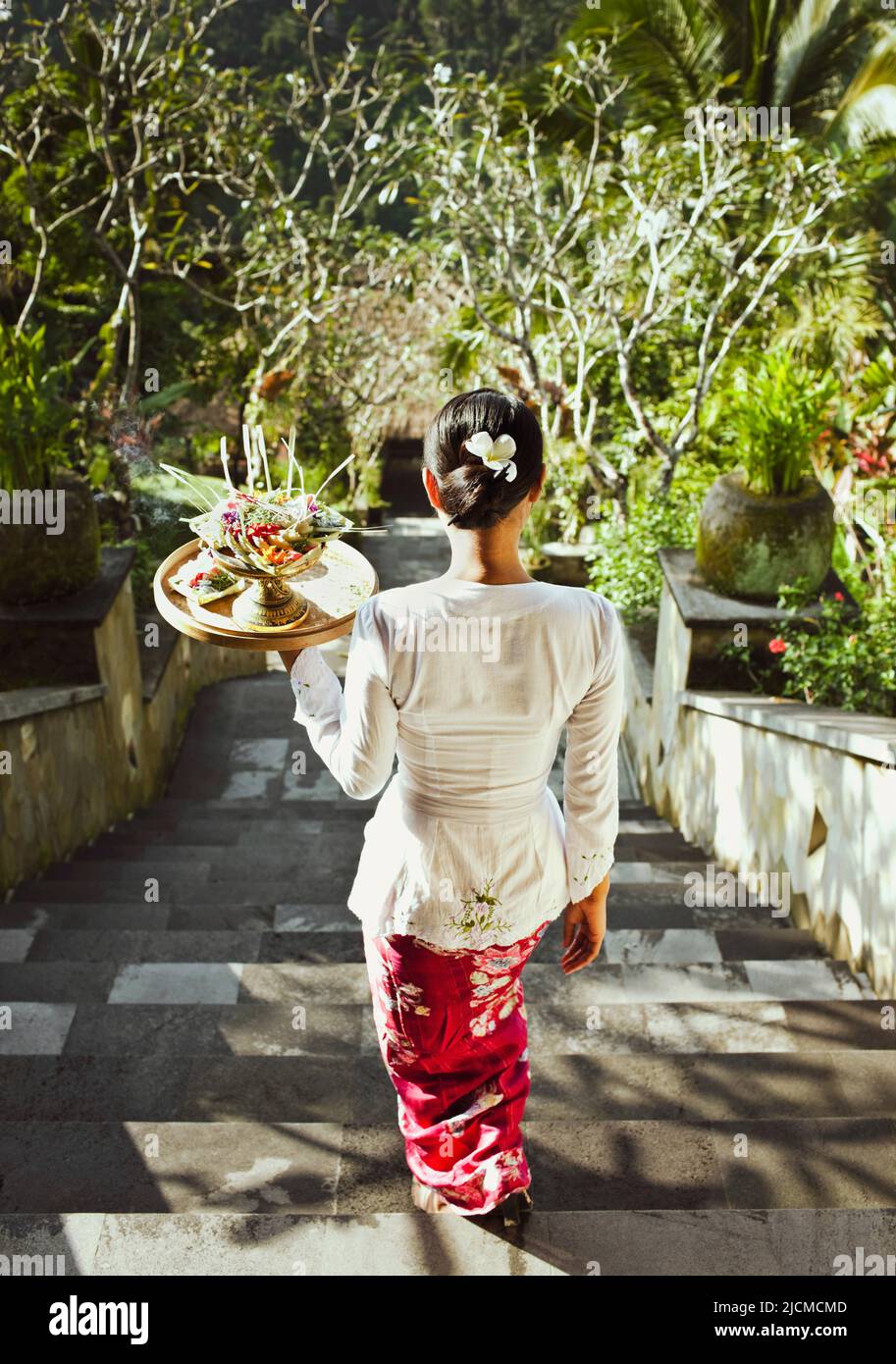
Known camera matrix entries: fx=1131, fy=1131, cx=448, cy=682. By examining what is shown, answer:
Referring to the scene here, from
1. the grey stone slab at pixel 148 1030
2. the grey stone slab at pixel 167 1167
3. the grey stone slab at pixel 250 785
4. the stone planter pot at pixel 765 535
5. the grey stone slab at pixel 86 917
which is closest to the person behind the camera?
the grey stone slab at pixel 167 1167

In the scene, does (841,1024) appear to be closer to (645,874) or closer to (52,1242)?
(645,874)

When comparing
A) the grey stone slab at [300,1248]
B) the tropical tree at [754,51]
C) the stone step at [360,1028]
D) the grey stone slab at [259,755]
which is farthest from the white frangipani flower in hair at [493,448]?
the tropical tree at [754,51]

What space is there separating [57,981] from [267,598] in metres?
1.27

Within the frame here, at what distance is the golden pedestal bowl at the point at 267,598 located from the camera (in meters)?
Result: 2.39

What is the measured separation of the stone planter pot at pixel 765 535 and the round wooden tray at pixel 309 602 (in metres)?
1.62

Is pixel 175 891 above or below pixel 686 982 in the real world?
below

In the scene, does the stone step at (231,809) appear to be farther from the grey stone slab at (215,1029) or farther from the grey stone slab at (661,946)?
the grey stone slab at (215,1029)

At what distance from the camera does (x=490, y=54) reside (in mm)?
18625

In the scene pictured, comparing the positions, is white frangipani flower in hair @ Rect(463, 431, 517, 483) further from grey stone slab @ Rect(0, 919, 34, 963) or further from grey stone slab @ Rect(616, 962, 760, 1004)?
grey stone slab @ Rect(0, 919, 34, 963)

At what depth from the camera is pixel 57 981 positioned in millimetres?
2967

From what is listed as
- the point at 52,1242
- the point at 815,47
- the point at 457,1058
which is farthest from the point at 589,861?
the point at 815,47

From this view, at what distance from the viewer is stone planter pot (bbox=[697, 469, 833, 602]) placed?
12.5 ft

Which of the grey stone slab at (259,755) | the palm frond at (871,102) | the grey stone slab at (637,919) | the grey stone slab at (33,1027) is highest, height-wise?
the palm frond at (871,102)

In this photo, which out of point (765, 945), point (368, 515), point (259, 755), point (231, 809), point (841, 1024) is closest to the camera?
point (841, 1024)
